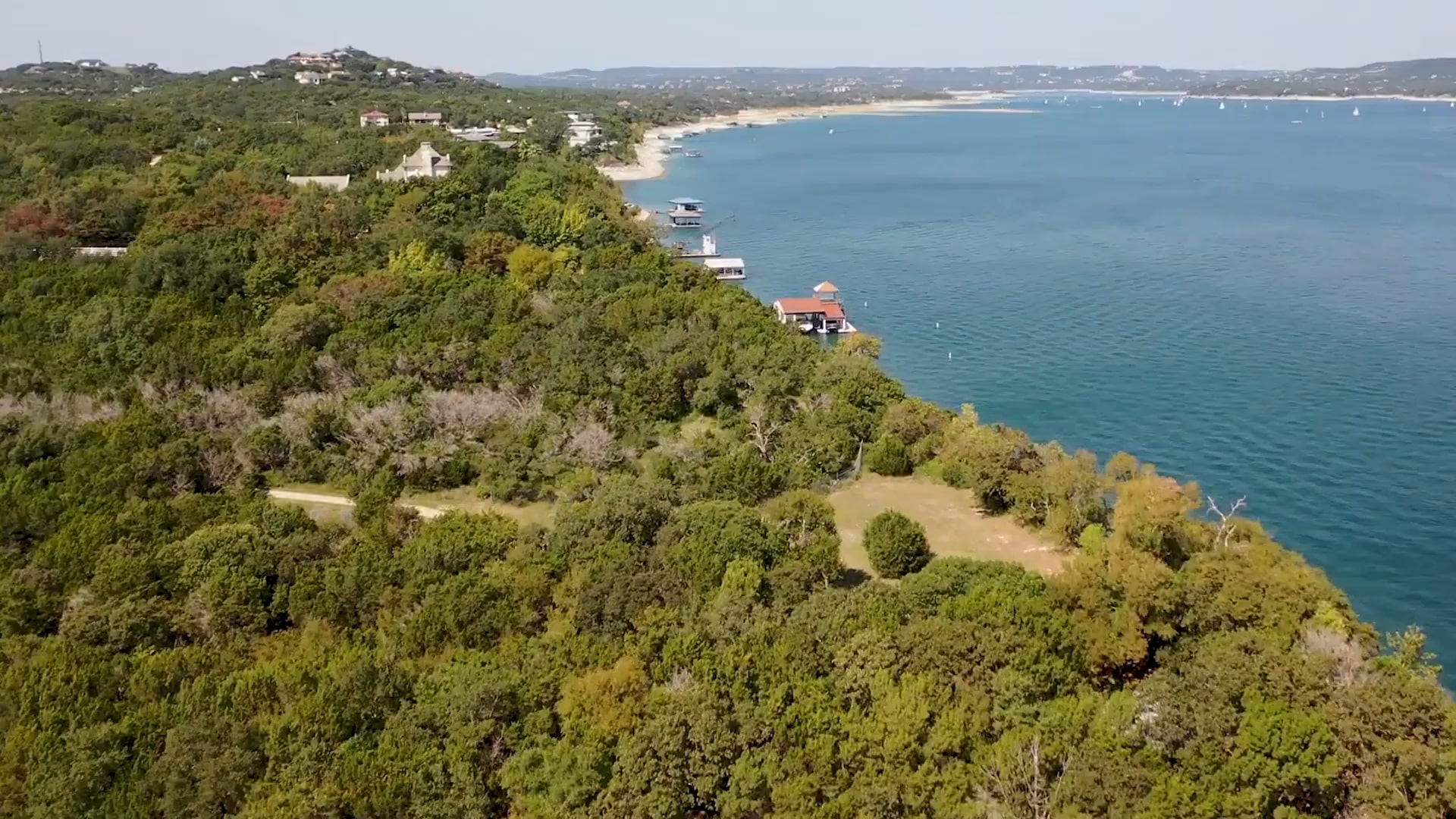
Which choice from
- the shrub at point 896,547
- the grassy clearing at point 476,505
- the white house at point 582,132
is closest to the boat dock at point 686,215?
the white house at point 582,132

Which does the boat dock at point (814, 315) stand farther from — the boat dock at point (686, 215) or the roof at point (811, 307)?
the boat dock at point (686, 215)

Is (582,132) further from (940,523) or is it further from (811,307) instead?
(940,523)

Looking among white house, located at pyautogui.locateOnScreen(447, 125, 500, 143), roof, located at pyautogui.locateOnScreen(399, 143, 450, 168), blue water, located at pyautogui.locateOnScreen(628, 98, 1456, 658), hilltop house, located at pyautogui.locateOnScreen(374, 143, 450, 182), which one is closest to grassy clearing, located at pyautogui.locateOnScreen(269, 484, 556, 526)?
blue water, located at pyautogui.locateOnScreen(628, 98, 1456, 658)

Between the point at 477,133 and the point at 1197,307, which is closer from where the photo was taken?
the point at 1197,307

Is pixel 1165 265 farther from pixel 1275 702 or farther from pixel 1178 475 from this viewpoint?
pixel 1275 702

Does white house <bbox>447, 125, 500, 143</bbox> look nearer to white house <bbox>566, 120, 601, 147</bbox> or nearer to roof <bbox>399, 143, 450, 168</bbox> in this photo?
white house <bbox>566, 120, 601, 147</bbox>

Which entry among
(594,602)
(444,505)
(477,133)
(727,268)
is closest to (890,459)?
(594,602)
